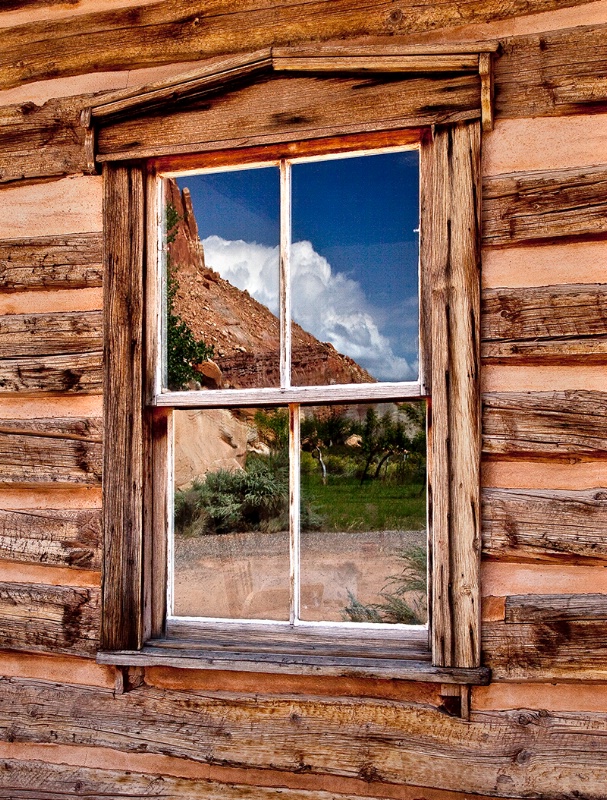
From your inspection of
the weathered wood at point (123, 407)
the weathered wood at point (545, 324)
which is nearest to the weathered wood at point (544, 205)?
the weathered wood at point (545, 324)

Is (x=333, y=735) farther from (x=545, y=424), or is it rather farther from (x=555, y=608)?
(x=545, y=424)

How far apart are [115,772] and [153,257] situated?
5.55 ft

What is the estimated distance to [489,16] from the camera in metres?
2.04

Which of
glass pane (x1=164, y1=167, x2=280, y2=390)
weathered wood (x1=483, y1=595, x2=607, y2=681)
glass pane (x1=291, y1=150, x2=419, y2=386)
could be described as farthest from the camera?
glass pane (x1=164, y1=167, x2=280, y2=390)

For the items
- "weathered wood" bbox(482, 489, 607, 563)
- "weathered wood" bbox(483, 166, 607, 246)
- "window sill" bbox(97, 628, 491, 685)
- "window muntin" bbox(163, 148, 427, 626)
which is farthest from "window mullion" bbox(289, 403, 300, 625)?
"weathered wood" bbox(483, 166, 607, 246)

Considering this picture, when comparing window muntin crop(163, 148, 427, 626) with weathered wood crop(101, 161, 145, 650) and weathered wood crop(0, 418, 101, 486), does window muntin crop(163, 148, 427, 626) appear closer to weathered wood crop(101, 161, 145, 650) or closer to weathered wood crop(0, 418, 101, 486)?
weathered wood crop(101, 161, 145, 650)

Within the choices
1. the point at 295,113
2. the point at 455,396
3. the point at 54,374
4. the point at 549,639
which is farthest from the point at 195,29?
the point at 549,639

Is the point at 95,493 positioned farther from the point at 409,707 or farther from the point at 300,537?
the point at 409,707

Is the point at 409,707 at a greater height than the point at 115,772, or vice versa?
the point at 409,707

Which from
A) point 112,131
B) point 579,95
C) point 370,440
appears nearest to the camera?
point 579,95

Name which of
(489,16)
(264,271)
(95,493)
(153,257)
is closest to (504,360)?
(264,271)

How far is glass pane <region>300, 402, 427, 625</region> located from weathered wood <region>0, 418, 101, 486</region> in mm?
730

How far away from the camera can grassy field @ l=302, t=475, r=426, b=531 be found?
2105 mm

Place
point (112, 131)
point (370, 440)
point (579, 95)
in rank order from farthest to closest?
point (112, 131)
point (370, 440)
point (579, 95)
